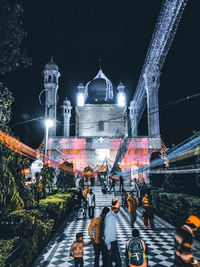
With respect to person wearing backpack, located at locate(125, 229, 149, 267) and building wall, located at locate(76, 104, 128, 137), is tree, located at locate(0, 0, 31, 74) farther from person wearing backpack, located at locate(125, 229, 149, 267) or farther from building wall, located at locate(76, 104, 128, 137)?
building wall, located at locate(76, 104, 128, 137)

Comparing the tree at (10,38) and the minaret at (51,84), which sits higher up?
the minaret at (51,84)

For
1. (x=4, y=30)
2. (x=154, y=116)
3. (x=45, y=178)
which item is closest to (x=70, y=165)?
(x=45, y=178)

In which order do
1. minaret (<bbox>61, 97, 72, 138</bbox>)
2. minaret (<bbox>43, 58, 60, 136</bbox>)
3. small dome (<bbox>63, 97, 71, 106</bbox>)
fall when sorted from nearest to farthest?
minaret (<bbox>43, 58, 60, 136</bbox>) < minaret (<bbox>61, 97, 72, 138</bbox>) < small dome (<bbox>63, 97, 71, 106</bbox>)

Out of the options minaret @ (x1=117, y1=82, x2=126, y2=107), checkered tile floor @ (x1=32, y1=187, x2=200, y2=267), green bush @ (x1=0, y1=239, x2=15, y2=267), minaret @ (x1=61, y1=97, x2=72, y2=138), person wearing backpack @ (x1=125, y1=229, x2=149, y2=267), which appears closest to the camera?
green bush @ (x1=0, y1=239, x2=15, y2=267)

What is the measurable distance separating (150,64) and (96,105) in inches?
735

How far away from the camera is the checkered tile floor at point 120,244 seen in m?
5.89

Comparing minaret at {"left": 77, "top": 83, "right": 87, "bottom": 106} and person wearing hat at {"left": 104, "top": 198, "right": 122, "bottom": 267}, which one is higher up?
minaret at {"left": 77, "top": 83, "right": 87, "bottom": 106}

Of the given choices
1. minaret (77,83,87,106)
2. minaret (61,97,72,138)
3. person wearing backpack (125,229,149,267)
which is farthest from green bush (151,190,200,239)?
minaret (77,83,87,106)

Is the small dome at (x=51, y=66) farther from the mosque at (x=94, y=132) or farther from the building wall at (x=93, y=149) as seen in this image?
the building wall at (x=93, y=149)

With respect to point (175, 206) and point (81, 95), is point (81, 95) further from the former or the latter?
point (175, 206)

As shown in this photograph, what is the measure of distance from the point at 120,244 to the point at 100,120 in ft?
130

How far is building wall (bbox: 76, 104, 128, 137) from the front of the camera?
46125 millimetres

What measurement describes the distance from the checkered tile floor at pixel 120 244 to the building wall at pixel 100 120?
34962 millimetres

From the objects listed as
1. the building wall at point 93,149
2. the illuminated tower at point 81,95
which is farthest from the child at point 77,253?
the illuminated tower at point 81,95
